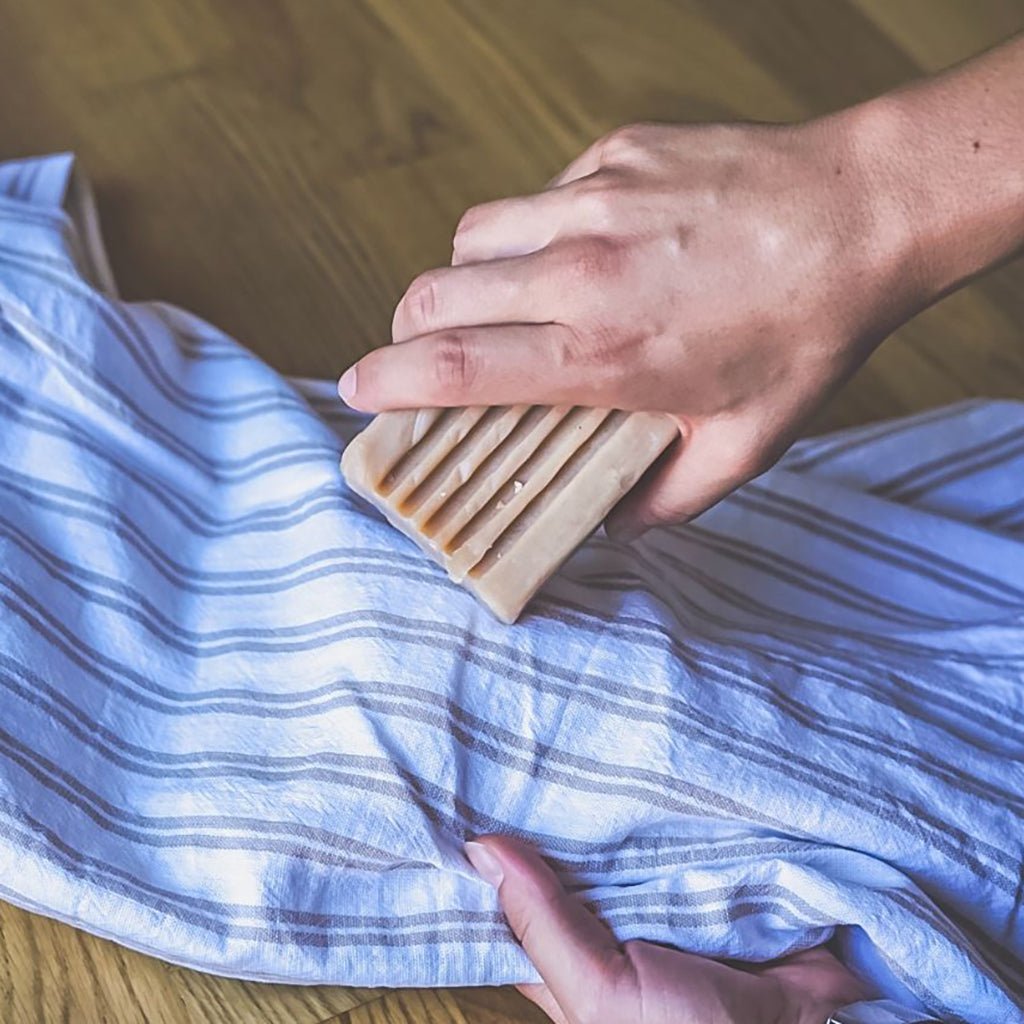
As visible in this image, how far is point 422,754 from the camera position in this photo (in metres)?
0.52

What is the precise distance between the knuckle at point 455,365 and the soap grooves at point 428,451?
0.02 meters

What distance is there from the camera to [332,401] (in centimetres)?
70

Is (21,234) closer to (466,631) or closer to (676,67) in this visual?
(466,631)

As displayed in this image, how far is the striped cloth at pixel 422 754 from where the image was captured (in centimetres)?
52

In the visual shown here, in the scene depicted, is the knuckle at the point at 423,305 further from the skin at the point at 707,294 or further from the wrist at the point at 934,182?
the wrist at the point at 934,182

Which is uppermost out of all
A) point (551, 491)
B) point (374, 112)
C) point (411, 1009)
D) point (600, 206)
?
point (374, 112)

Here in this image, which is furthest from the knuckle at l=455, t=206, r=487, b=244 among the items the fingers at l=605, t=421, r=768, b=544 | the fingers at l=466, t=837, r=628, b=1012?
the fingers at l=466, t=837, r=628, b=1012

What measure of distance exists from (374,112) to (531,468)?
0.47m

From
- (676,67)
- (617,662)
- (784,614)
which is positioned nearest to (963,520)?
(784,614)

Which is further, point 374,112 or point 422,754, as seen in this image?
point 374,112

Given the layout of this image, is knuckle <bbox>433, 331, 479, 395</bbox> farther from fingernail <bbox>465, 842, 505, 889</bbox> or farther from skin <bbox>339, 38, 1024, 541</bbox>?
fingernail <bbox>465, 842, 505, 889</bbox>

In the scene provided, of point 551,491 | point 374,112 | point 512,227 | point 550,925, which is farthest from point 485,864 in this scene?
point 374,112

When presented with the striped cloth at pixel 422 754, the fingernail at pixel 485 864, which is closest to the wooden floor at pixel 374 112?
the striped cloth at pixel 422 754

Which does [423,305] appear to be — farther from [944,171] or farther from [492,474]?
[944,171]
